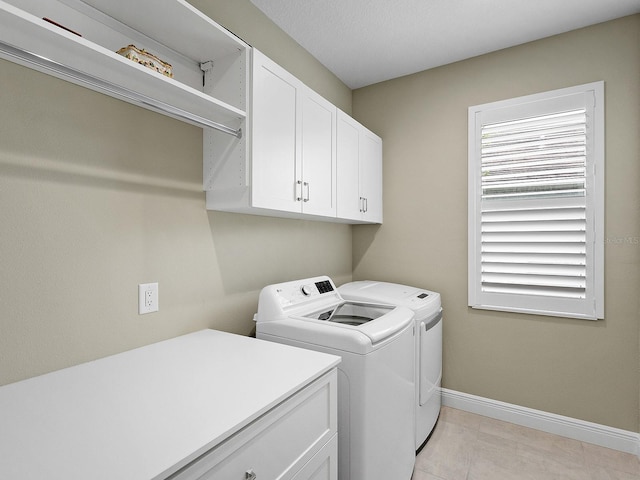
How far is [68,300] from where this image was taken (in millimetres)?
1187

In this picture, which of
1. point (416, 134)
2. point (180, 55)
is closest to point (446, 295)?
point (416, 134)

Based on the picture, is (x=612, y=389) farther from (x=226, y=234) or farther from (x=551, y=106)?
(x=226, y=234)

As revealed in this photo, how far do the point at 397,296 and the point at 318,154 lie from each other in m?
1.06

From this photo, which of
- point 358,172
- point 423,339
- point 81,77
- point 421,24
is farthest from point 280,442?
point 421,24

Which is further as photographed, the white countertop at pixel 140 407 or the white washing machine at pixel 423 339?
the white washing machine at pixel 423 339

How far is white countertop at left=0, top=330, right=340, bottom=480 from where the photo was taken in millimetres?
678

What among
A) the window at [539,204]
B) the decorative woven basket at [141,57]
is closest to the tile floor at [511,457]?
the window at [539,204]

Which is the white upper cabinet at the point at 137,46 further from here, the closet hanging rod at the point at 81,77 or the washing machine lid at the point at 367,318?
the washing machine lid at the point at 367,318

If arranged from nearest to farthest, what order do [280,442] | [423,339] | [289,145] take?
[280,442]
[289,145]
[423,339]

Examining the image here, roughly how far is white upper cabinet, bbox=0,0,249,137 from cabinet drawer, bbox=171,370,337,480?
1044 mm

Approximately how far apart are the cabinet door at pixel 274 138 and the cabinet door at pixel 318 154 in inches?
2.7

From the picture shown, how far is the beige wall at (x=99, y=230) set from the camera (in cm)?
107

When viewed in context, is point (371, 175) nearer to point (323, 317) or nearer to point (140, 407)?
point (323, 317)

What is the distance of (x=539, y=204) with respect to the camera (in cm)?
230
